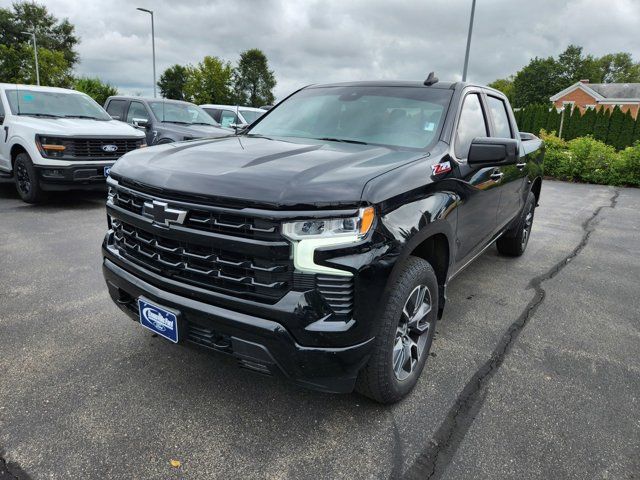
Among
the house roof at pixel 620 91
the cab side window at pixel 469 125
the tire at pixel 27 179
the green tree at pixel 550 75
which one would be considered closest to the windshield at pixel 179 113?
the tire at pixel 27 179

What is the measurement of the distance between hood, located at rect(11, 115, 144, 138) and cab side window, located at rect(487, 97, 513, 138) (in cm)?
570

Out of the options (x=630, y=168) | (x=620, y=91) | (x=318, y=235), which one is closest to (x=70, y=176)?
(x=318, y=235)

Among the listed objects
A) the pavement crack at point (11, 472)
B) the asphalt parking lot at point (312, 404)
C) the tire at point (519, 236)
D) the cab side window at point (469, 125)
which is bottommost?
the pavement crack at point (11, 472)

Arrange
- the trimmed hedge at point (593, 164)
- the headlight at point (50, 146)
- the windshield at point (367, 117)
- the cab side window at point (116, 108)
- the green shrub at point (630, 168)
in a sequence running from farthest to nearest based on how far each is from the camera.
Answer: the trimmed hedge at point (593, 164) → the green shrub at point (630, 168) → the cab side window at point (116, 108) → the headlight at point (50, 146) → the windshield at point (367, 117)

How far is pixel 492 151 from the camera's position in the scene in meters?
2.83

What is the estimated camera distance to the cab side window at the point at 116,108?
10734 mm

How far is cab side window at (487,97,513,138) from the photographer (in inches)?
158

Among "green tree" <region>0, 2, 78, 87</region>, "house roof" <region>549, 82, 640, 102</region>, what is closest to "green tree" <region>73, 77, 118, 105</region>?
"green tree" <region>0, 2, 78, 87</region>

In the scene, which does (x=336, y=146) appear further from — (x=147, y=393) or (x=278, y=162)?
(x=147, y=393)

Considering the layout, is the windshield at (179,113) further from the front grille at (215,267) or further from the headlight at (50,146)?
the front grille at (215,267)

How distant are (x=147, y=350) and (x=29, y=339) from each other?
0.84 meters

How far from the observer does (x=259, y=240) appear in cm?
197

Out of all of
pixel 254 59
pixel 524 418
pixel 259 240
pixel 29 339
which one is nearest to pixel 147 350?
pixel 29 339

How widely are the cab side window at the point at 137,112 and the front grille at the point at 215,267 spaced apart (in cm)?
871
